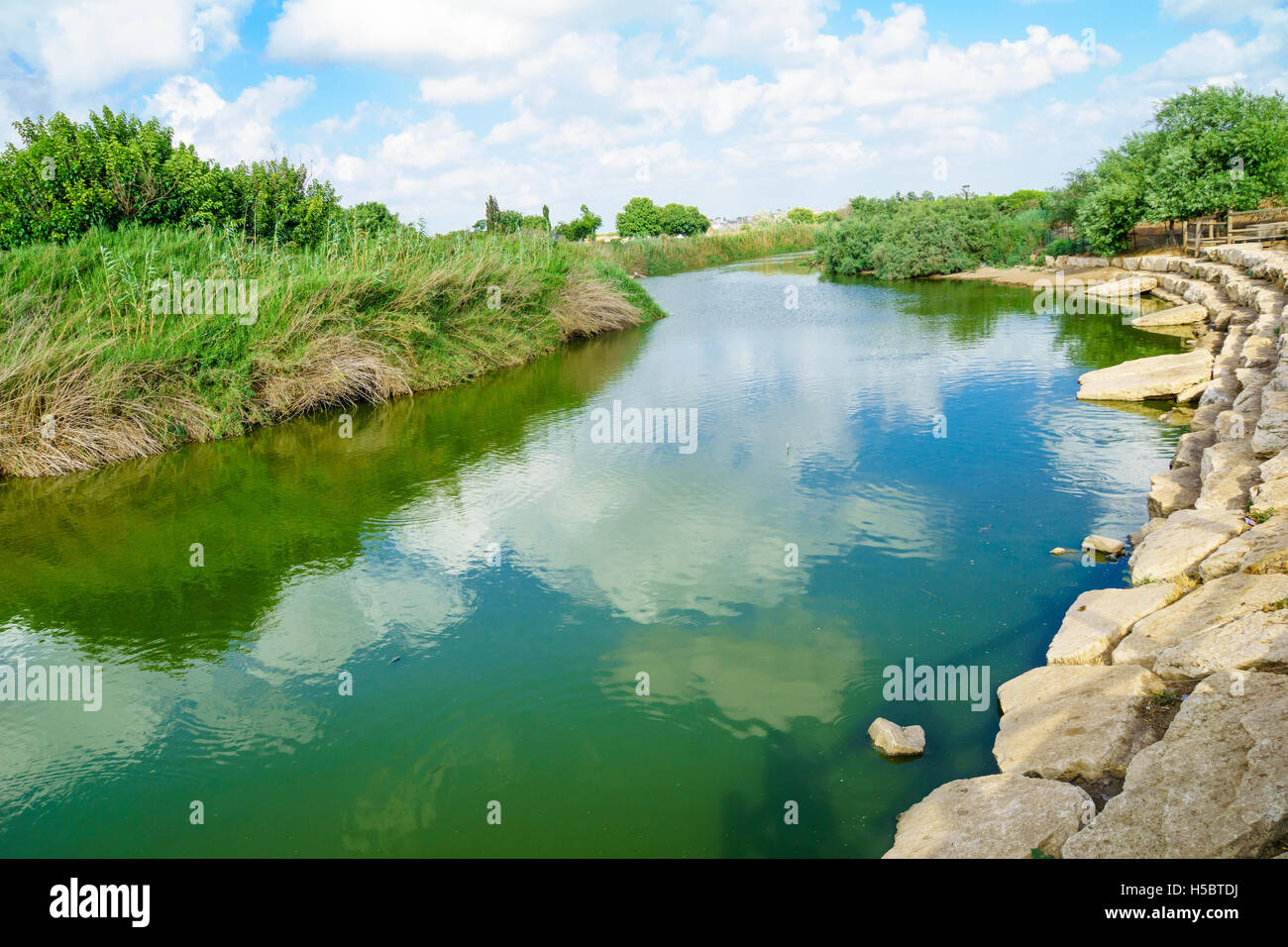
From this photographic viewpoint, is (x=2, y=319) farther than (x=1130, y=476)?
Yes

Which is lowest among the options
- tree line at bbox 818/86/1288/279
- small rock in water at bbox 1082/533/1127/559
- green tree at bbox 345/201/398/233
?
small rock in water at bbox 1082/533/1127/559

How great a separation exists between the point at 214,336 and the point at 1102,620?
12.2 m

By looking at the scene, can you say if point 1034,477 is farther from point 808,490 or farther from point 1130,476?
point 808,490

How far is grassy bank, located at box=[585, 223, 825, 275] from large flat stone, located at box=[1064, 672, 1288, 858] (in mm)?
33545

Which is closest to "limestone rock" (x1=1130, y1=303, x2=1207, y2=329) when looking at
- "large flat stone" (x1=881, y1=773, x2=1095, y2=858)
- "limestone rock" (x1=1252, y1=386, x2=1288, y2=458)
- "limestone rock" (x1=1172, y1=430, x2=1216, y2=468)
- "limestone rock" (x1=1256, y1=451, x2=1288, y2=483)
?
"limestone rock" (x1=1172, y1=430, x2=1216, y2=468)

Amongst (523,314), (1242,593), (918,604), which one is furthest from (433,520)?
(523,314)

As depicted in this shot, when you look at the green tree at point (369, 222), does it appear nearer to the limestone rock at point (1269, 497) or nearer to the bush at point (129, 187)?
the bush at point (129, 187)

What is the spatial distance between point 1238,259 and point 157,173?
80.8 feet

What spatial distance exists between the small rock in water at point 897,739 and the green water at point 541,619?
9 centimetres

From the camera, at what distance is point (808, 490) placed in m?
9.21

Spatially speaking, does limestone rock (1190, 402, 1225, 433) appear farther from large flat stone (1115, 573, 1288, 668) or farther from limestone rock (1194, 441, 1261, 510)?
large flat stone (1115, 573, 1288, 668)

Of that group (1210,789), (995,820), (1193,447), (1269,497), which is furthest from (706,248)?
(1210,789)

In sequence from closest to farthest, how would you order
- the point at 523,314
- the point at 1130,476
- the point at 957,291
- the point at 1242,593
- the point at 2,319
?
the point at 1242,593, the point at 1130,476, the point at 2,319, the point at 523,314, the point at 957,291

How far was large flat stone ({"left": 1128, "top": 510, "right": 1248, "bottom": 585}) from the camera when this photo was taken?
5.97 meters
